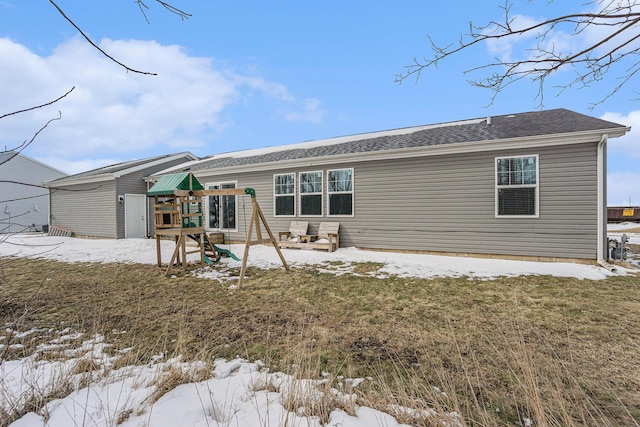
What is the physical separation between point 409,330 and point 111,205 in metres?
15.3

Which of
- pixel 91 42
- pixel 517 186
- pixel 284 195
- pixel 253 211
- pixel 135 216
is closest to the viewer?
pixel 91 42

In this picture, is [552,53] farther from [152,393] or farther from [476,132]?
[476,132]

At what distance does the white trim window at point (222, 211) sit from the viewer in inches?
488

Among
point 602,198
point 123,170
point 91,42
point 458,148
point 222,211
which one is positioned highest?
point 123,170

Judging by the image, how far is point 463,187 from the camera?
8.55m

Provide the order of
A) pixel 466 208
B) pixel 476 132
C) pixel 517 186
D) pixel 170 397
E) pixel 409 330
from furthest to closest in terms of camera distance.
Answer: pixel 476 132 < pixel 466 208 < pixel 517 186 < pixel 409 330 < pixel 170 397

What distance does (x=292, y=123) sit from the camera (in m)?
18.1

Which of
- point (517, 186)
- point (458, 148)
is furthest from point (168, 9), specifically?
point (517, 186)

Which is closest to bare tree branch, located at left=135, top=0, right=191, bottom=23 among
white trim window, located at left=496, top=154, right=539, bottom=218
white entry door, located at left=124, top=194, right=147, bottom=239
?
white trim window, located at left=496, top=154, right=539, bottom=218

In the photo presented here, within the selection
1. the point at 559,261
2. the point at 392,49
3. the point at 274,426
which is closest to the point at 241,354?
the point at 274,426

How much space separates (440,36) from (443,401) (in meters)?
2.78

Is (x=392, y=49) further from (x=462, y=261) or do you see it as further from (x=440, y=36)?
(x=462, y=261)

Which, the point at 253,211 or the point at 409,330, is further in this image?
the point at 253,211

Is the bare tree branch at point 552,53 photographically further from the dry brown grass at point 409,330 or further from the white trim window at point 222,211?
the white trim window at point 222,211
